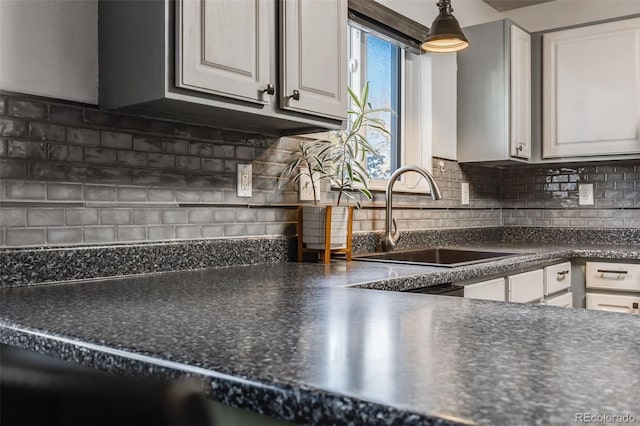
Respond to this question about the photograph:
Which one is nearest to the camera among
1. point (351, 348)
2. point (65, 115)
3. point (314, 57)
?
point (351, 348)

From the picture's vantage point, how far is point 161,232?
1756 millimetres

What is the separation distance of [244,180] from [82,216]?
0.62 m

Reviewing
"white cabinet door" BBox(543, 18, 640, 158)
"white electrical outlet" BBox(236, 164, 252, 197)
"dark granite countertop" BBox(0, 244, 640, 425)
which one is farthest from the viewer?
"white cabinet door" BBox(543, 18, 640, 158)

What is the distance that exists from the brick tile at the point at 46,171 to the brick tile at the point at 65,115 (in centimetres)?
12

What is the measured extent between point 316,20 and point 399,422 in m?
1.56


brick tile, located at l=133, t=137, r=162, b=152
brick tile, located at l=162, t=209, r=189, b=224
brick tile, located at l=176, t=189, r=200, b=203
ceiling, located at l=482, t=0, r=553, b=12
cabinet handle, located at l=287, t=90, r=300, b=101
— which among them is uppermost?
ceiling, located at l=482, t=0, r=553, b=12

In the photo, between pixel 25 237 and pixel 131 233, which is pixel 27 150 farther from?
pixel 131 233

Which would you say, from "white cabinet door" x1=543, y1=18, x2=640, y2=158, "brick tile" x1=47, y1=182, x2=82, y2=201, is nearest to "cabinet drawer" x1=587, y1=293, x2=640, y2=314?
"white cabinet door" x1=543, y1=18, x2=640, y2=158

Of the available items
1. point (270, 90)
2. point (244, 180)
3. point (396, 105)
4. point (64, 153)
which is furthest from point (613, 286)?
point (64, 153)

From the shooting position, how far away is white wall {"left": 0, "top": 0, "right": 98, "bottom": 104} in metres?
1.44

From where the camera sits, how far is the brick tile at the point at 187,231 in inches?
71.2

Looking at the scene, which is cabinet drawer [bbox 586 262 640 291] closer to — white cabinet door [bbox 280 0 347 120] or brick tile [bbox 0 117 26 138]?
white cabinet door [bbox 280 0 347 120]

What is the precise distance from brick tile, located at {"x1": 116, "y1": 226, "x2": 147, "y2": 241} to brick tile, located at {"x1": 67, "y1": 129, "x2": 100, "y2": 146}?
249mm

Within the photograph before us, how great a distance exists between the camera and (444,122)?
3.28 m
